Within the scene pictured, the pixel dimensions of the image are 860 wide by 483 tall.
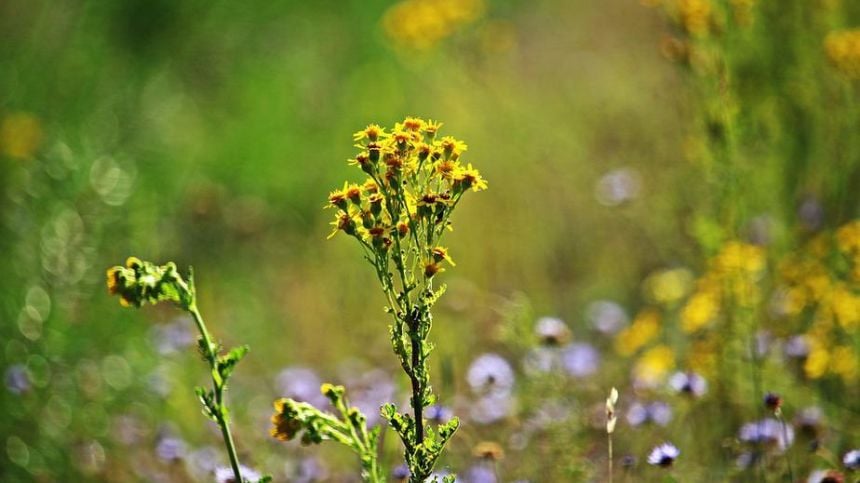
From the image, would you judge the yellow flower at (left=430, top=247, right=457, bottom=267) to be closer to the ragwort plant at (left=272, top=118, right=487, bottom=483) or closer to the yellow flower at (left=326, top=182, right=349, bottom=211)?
the ragwort plant at (left=272, top=118, right=487, bottom=483)

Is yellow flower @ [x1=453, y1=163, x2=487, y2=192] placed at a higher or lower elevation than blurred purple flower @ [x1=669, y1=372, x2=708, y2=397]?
lower

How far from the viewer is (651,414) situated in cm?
230

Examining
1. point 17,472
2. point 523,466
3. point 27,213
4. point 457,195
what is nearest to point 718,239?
point 523,466

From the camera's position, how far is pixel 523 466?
8.22 ft

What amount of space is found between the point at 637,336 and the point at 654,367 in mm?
246

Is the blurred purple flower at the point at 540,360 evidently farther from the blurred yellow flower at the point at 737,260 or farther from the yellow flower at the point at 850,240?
the yellow flower at the point at 850,240

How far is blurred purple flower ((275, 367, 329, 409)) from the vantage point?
283cm

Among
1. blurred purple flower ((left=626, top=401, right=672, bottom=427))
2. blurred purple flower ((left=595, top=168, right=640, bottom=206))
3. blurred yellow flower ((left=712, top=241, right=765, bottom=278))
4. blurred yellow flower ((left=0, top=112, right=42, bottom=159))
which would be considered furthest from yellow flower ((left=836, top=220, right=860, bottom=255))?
blurred yellow flower ((left=0, top=112, right=42, bottom=159))

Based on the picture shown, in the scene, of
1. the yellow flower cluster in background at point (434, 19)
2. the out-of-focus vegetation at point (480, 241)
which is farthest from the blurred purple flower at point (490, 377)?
the yellow flower cluster in background at point (434, 19)

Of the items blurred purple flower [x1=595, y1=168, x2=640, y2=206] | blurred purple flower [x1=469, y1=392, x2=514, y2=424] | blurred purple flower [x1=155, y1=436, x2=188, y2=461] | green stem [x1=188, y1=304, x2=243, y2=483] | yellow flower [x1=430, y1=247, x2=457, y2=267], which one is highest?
blurred purple flower [x1=595, y1=168, x2=640, y2=206]

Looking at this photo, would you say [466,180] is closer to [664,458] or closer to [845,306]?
[664,458]

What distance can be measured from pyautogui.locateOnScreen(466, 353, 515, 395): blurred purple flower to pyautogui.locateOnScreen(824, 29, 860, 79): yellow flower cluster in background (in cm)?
126

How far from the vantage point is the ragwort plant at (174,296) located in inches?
60.9

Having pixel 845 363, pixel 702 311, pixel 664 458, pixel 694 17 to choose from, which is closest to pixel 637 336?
pixel 702 311
